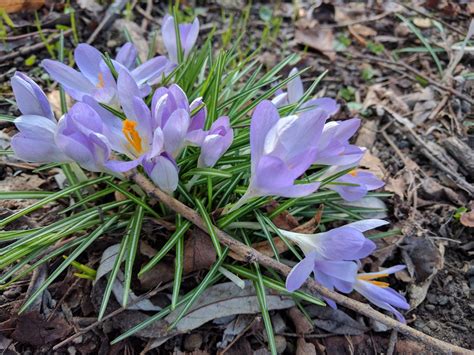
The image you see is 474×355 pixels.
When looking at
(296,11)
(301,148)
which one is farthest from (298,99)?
(296,11)

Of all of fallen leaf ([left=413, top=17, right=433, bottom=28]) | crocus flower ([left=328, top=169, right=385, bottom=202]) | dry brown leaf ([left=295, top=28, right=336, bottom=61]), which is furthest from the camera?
fallen leaf ([left=413, top=17, right=433, bottom=28])

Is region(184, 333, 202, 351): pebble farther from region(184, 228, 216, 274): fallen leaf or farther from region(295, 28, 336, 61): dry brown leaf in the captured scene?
region(295, 28, 336, 61): dry brown leaf

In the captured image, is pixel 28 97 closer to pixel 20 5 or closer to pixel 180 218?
pixel 180 218

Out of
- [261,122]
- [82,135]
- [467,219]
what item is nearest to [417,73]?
[467,219]

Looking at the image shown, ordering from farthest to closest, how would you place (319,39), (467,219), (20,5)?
(319,39) → (20,5) → (467,219)

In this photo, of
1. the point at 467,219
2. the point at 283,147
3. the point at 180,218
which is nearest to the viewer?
the point at 283,147

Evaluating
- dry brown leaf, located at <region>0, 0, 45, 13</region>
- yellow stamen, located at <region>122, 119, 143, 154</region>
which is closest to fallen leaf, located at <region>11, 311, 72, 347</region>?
yellow stamen, located at <region>122, 119, 143, 154</region>

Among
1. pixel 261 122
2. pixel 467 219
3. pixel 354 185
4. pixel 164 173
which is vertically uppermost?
pixel 261 122
